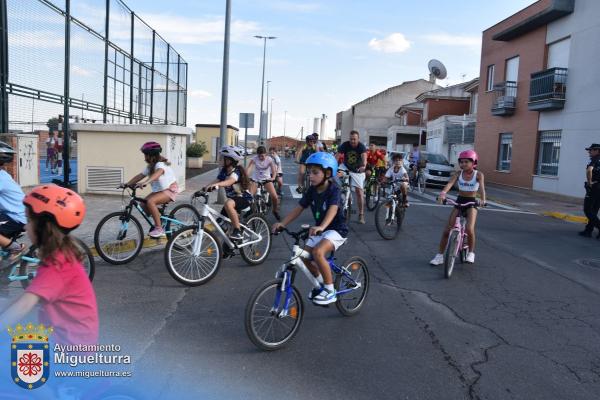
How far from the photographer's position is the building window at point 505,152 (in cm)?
2695

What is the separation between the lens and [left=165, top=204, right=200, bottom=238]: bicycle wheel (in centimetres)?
750

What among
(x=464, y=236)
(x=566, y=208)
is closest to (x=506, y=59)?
(x=566, y=208)

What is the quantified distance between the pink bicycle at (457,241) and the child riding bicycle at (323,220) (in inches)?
98.6

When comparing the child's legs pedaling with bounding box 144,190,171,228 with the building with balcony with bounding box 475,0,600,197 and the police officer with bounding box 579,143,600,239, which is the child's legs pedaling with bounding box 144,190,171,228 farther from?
the building with balcony with bounding box 475,0,600,197

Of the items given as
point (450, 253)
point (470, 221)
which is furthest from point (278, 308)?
point (470, 221)

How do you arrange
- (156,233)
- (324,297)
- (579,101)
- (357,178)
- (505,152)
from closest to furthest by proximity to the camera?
(324,297), (156,233), (357,178), (579,101), (505,152)

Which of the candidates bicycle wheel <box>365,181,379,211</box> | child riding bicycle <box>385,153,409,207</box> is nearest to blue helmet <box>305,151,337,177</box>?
child riding bicycle <box>385,153,409,207</box>

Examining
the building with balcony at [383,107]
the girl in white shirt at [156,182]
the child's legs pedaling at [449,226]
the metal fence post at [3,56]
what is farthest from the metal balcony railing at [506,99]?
the building with balcony at [383,107]

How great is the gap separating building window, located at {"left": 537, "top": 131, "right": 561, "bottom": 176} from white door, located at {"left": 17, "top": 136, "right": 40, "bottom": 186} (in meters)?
19.4

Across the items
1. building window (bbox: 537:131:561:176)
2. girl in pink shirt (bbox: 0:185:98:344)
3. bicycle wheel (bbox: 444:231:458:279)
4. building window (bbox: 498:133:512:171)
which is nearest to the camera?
girl in pink shirt (bbox: 0:185:98:344)

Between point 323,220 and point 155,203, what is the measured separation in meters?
3.32

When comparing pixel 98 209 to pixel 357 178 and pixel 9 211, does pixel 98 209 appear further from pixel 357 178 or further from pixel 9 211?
pixel 9 211

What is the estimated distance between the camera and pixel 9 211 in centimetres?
539

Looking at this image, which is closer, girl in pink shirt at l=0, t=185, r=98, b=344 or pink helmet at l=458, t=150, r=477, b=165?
girl in pink shirt at l=0, t=185, r=98, b=344
